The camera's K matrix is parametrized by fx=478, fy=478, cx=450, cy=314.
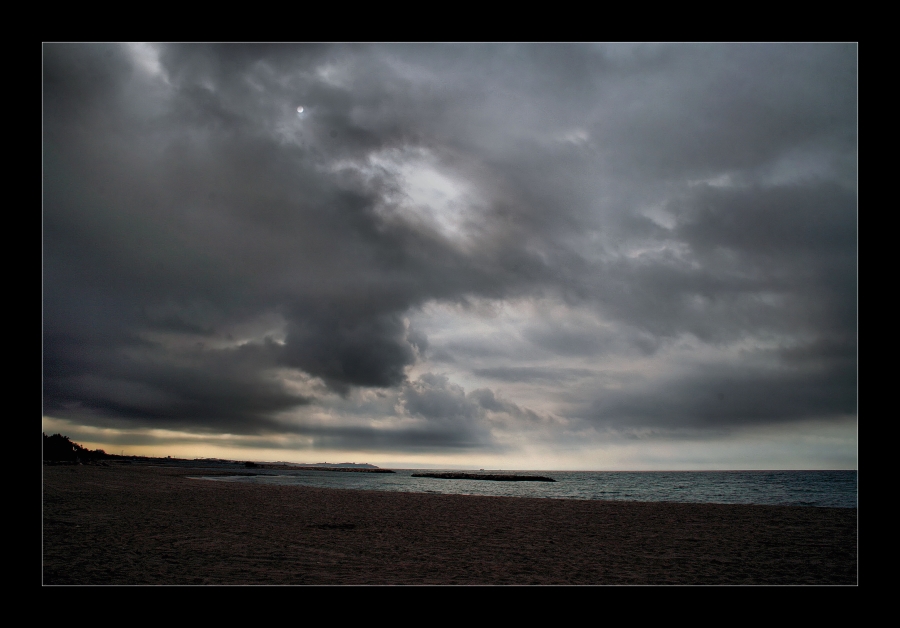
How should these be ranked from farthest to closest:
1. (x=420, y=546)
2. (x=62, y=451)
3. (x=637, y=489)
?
1. (x=62, y=451)
2. (x=637, y=489)
3. (x=420, y=546)

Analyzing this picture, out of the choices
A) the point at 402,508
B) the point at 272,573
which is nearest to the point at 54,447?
the point at 402,508

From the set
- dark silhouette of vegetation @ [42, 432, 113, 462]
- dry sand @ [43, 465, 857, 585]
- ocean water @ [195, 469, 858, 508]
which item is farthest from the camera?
dark silhouette of vegetation @ [42, 432, 113, 462]

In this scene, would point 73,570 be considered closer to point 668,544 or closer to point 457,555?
point 457,555

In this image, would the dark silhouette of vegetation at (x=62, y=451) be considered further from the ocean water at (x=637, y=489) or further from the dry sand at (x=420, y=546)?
the dry sand at (x=420, y=546)

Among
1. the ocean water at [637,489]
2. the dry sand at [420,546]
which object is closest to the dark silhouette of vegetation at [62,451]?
the ocean water at [637,489]

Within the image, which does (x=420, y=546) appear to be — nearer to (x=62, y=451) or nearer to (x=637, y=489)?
(x=637, y=489)

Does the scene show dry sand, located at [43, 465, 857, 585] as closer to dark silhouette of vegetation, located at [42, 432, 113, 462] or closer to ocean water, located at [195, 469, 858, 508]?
ocean water, located at [195, 469, 858, 508]

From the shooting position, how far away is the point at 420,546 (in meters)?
16.2

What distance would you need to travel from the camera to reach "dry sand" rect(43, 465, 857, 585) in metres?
12.2

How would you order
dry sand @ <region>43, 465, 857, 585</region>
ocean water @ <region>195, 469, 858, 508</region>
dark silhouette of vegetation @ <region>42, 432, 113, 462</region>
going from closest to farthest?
dry sand @ <region>43, 465, 857, 585</region>
ocean water @ <region>195, 469, 858, 508</region>
dark silhouette of vegetation @ <region>42, 432, 113, 462</region>

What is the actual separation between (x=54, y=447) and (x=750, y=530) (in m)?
105

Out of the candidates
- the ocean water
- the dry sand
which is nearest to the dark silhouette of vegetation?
the ocean water

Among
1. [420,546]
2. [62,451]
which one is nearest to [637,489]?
[420,546]

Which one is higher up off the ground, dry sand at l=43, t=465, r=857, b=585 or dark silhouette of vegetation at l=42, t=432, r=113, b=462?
dry sand at l=43, t=465, r=857, b=585
